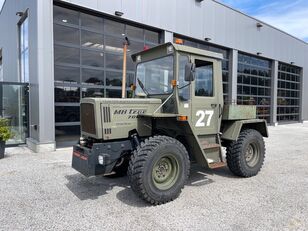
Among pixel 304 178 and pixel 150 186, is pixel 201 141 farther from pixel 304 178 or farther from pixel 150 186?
pixel 304 178

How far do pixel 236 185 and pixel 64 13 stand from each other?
776cm

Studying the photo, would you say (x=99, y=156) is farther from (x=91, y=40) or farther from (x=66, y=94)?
(x=91, y=40)

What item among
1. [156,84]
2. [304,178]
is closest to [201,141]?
[156,84]

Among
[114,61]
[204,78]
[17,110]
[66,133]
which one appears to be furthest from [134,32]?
[204,78]

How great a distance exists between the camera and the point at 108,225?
10.2 feet

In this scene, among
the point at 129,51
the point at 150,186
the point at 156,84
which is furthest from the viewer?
the point at 129,51

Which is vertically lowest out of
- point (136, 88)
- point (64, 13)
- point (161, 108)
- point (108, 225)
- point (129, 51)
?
point (108, 225)

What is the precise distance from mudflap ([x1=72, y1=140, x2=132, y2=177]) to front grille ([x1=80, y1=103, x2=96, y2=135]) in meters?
0.31

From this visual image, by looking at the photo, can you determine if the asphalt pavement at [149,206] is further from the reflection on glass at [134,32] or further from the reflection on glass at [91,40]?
the reflection on glass at [134,32]

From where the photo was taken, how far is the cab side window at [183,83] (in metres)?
4.19

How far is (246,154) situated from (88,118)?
11.3 feet

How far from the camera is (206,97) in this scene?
14.9ft

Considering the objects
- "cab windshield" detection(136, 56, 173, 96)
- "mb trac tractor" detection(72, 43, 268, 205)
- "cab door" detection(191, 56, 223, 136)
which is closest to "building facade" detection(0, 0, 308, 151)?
"cab windshield" detection(136, 56, 173, 96)

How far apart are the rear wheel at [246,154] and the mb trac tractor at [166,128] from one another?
0.02 metres
